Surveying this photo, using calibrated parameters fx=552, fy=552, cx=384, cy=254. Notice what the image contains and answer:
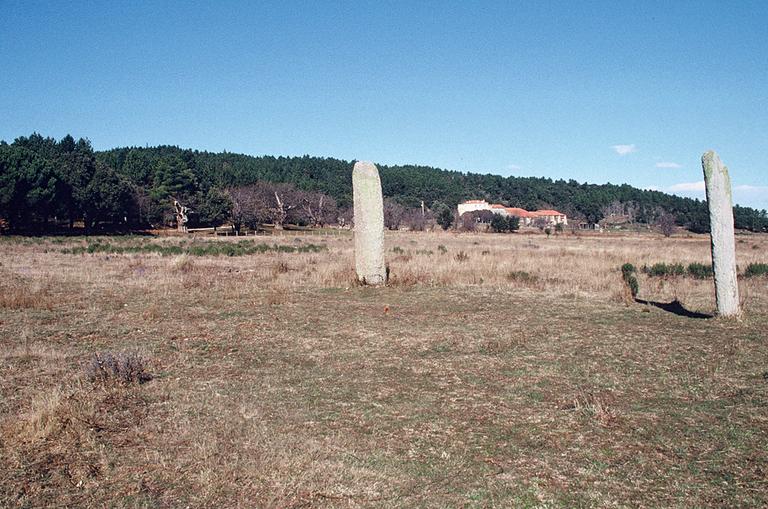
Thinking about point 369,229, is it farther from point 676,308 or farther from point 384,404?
point 384,404

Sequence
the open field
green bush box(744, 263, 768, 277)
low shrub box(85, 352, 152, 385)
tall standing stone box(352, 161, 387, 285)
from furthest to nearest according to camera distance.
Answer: green bush box(744, 263, 768, 277), tall standing stone box(352, 161, 387, 285), low shrub box(85, 352, 152, 385), the open field

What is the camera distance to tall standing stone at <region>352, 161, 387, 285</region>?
1520 centimetres

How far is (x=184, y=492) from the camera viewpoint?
4137 mm

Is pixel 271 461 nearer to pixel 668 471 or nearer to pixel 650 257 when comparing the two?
pixel 668 471

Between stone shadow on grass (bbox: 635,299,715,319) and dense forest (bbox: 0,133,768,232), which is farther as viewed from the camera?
dense forest (bbox: 0,133,768,232)

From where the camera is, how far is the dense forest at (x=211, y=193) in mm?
52469

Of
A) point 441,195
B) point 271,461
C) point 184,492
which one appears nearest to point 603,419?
point 271,461

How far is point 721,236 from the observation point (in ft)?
35.2

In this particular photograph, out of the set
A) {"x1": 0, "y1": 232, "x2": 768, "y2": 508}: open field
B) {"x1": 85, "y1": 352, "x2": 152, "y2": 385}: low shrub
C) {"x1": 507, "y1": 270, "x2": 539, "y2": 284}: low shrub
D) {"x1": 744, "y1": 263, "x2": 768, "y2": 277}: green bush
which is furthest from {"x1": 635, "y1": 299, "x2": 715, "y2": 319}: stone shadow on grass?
{"x1": 85, "y1": 352, "x2": 152, "y2": 385}: low shrub

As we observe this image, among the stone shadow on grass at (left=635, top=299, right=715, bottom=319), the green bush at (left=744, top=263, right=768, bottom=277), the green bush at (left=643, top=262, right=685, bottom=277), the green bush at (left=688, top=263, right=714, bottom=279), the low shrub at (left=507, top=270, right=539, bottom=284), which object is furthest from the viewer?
the green bush at (left=643, top=262, right=685, bottom=277)

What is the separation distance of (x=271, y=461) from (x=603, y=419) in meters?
3.34

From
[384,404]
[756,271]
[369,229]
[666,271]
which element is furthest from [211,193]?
[384,404]

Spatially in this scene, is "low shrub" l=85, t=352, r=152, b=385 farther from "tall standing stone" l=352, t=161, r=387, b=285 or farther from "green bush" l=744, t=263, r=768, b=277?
"green bush" l=744, t=263, r=768, b=277

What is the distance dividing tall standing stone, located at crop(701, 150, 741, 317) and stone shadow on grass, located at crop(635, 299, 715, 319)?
509 mm
